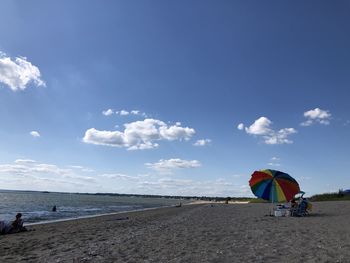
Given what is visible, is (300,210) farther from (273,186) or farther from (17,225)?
(17,225)

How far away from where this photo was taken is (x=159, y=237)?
1593cm

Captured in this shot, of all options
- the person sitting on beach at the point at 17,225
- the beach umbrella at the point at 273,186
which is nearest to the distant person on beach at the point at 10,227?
the person sitting on beach at the point at 17,225

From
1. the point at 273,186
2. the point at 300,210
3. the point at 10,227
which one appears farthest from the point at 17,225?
the point at 300,210

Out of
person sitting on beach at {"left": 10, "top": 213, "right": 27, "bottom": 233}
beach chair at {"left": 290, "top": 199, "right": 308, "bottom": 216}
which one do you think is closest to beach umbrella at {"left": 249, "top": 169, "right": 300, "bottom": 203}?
beach chair at {"left": 290, "top": 199, "right": 308, "bottom": 216}

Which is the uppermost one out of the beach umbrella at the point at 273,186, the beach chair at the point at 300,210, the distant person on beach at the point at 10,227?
the beach umbrella at the point at 273,186

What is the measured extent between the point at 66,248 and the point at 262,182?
48.1 ft

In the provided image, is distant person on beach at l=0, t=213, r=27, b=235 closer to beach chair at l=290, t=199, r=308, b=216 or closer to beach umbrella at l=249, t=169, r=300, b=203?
beach umbrella at l=249, t=169, r=300, b=203

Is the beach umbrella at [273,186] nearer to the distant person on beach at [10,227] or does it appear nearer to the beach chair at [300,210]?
the beach chair at [300,210]

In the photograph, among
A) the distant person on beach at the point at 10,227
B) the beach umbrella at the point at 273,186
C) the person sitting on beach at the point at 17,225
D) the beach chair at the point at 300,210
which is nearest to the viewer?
the distant person on beach at the point at 10,227

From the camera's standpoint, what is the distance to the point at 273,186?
2452 centimetres

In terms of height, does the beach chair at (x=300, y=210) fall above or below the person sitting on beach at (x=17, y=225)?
above

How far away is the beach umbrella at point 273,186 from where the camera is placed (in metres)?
24.4

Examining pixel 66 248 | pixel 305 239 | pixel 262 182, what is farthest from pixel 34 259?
pixel 262 182

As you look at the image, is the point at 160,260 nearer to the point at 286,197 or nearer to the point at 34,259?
the point at 34,259
